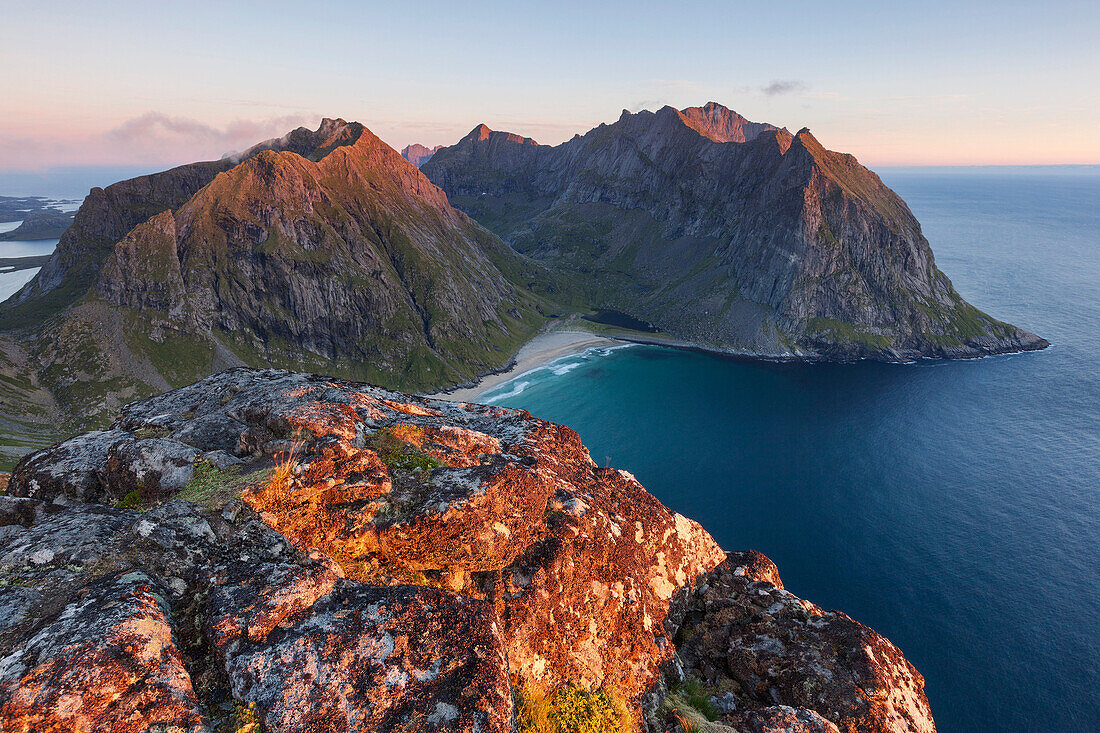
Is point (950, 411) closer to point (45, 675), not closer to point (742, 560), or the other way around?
point (742, 560)

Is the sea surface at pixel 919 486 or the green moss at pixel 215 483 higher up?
the green moss at pixel 215 483

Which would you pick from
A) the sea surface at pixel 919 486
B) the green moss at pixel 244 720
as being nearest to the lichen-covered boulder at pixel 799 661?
the green moss at pixel 244 720

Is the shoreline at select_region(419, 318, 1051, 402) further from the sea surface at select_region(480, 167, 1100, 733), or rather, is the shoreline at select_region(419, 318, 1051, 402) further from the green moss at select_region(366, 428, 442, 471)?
the green moss at select_region(366, 428, 442, 471)

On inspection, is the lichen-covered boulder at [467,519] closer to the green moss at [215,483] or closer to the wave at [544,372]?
the green moss at [215,483]

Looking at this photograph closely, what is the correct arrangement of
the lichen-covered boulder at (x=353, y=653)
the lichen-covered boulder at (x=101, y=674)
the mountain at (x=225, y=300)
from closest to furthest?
1. the lichen-covered boulder at (x=101, y=674)
2. the lichen-covered boulder at (x=353, y=653)
3. the mountain at (x=225, y=300)

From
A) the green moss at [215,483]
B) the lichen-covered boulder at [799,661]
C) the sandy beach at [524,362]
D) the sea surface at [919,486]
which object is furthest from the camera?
the sandy beach at [524,362]

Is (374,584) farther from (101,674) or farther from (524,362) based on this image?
(524,362)

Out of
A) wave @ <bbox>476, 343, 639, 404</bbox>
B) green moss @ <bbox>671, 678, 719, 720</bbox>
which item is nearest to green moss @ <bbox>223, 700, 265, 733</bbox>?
green moss @ <bbox>671, 678, 719, 720</bbox>
